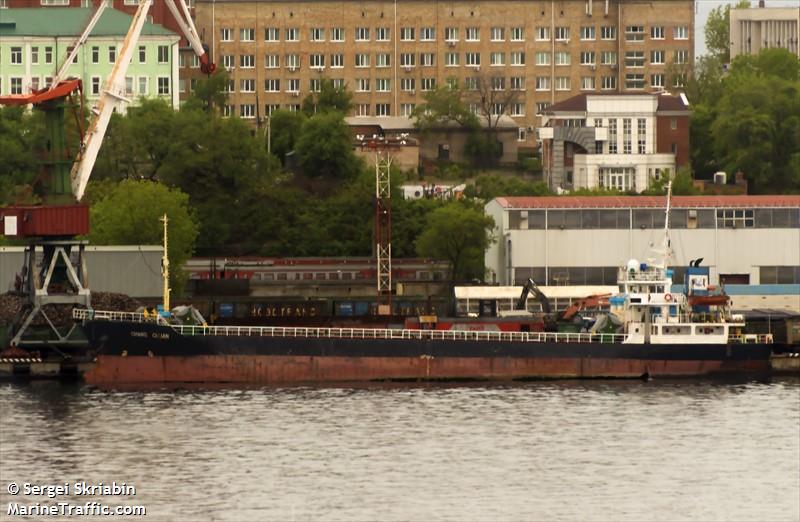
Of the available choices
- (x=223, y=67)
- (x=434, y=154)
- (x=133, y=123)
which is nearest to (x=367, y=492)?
(x=133, y=123)

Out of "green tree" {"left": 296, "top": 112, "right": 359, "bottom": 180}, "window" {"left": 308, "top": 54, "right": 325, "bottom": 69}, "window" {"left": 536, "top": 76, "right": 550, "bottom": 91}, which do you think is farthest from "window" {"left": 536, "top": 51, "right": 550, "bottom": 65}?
"green tree" {"left": 296, "top": 112, "right": 359, "bottom": 180}

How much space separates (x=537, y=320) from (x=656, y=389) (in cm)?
950

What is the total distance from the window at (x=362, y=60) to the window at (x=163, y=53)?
17.9 meters

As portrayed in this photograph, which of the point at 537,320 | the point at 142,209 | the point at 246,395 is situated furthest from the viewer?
the point at 142,209

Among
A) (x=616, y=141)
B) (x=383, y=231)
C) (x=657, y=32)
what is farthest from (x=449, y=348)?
(x=657, y=32)

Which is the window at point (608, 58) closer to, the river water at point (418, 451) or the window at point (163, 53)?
the window at point (163, 53)

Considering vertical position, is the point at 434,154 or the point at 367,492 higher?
the point at 434,154

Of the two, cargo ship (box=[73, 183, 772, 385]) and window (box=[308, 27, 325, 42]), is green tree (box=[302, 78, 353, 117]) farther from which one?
cargo ship (box=[73, 183, 772, 385])

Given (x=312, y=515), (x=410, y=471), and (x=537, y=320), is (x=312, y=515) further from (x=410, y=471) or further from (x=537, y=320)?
(x=537, y=320)

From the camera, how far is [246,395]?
98125 mm

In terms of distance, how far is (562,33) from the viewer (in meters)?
186

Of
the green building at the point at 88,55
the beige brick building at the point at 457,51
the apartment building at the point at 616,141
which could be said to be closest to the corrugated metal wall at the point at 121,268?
the apartment building at the point at 616,141

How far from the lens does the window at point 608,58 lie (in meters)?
187

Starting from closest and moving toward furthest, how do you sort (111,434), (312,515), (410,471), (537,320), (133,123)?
1. (312,515)
2. (410,471)
3. (111,434)
4. (537,320)
5. (133,123)
